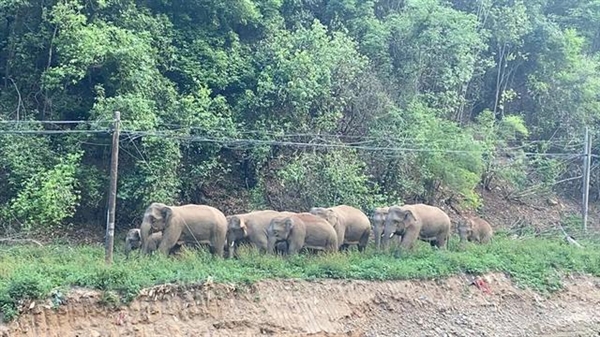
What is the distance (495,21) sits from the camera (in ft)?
105

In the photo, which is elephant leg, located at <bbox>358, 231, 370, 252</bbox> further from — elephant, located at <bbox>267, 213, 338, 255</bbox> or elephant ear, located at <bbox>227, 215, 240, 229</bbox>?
elephant ear, located at <bbox>227, 215, 240, 229</bbox>

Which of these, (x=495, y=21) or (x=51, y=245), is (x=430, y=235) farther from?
(x=495, y=21)

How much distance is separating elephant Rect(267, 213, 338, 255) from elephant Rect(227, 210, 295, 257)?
0.40m

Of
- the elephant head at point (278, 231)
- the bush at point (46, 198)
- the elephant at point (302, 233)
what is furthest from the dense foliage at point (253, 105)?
the elephant head at point (278, 231)

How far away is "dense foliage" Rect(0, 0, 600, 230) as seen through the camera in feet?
65.1

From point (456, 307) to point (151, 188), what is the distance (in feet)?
27.6

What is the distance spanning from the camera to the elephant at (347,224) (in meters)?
19.1

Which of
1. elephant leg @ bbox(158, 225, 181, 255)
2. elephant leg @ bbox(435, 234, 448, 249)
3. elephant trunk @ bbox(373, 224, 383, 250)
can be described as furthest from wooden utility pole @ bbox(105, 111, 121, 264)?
elephant leg @ bbox(435, 234, 448, 249)

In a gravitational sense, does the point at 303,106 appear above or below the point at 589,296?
above

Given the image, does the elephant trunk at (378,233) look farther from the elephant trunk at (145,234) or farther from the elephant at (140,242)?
the elephant trunk at (145,234)

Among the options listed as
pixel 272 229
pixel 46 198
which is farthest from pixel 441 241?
pixel 46 198

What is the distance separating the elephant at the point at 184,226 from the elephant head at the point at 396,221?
4.56 m

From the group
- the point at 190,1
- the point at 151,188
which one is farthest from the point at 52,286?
the point at 190,1

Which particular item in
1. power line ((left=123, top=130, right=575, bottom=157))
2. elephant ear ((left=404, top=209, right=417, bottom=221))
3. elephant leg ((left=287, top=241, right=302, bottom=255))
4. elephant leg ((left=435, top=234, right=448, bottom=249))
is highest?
power line ((left=123, top=130, right=575, bottom=157))
